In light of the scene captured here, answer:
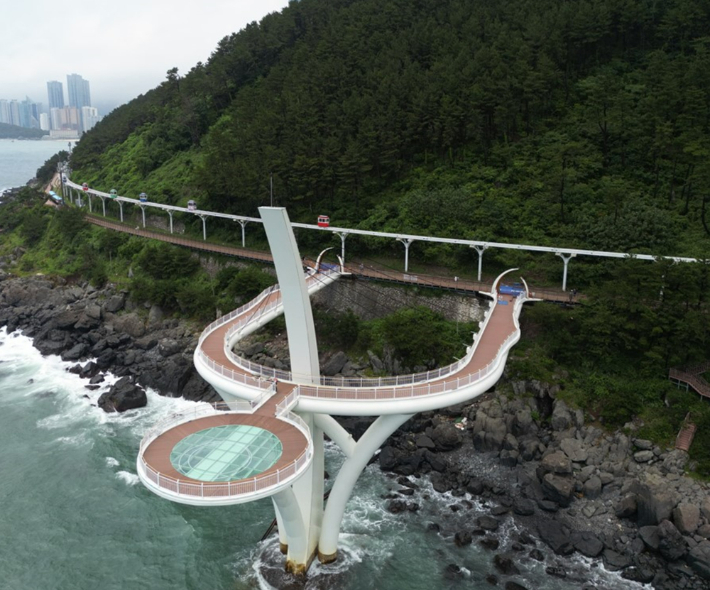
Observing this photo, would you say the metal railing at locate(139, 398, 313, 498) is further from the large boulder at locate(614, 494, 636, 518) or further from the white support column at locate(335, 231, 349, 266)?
the white support column at locate(335, 231, 349, 266)

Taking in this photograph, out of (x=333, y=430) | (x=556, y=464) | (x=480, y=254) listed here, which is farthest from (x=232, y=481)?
(x=480, y=254)

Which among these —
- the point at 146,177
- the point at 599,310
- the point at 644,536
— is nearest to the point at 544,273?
the point at 599,310

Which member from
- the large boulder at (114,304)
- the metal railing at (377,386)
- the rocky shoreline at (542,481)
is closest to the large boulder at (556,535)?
the rocky shoreline at (542,481)

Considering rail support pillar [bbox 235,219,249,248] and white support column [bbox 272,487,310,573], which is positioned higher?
rail support pillar [bbox 235,219,249,248]

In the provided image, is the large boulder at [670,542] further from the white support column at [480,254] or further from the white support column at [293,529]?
the white support column at [480,254]

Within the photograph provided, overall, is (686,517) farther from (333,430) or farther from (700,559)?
(333,430)

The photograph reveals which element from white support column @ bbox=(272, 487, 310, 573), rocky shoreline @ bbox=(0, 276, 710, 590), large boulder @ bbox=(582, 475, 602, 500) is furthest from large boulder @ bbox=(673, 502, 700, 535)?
white support column @ bbox=(272, 487, 310, 573)
